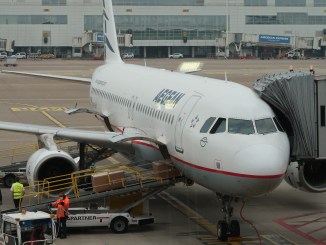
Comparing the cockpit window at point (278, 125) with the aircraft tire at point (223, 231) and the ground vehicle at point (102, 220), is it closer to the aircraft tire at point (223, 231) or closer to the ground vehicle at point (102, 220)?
A: the aircraft tire at point (223, 231)

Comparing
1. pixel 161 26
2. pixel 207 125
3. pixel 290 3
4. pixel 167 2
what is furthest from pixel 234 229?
pixel 290 3

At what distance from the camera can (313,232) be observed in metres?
24.6

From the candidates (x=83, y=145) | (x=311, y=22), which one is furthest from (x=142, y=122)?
(x=311, y=22)

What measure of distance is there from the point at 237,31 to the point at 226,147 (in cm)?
15185

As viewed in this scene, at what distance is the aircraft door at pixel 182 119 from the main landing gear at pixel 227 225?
82.9 inches

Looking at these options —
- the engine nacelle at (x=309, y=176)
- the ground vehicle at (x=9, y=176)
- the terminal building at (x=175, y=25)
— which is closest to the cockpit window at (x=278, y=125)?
the engine nacelle at (x=309, y=176)

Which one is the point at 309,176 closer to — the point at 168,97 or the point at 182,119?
the point at 182,119

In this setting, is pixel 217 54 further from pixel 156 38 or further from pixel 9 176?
pixel 9 176

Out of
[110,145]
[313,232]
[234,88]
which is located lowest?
[313,232]

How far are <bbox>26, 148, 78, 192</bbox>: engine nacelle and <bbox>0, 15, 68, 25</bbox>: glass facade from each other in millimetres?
140107

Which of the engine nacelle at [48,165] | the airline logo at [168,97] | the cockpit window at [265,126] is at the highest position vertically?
the airline logo at [168,97]

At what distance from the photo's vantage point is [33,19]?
164500mm

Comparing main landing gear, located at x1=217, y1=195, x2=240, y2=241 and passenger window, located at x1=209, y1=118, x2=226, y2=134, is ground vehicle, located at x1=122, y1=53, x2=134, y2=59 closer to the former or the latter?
main landing gear, located at x1=217, y1=195, x2=240, y2=241

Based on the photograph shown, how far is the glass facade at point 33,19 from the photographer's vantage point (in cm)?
16412
